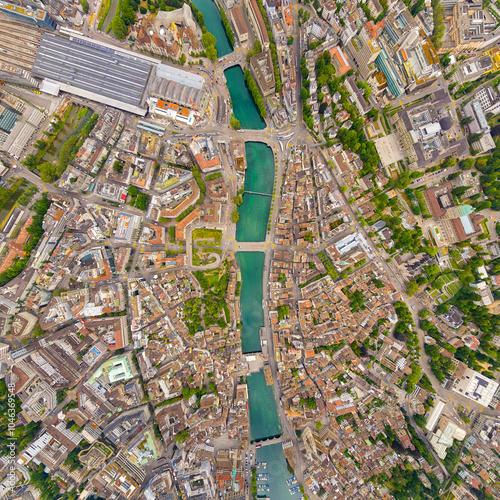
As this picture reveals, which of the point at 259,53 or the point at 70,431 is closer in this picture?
the point at 70,431

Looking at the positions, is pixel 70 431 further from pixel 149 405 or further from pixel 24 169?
pixel 24 169

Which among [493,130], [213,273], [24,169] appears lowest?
[213,273]

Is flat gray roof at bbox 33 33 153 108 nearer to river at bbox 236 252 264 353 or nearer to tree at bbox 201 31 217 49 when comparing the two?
tree at bbox 201 31 217 49

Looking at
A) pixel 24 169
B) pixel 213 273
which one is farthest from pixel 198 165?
pixel 24 169

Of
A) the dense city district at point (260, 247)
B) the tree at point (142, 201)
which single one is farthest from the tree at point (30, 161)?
the tree at point (142, 201)

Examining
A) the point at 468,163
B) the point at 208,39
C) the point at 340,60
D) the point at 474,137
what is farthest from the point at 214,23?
the point at 468,163

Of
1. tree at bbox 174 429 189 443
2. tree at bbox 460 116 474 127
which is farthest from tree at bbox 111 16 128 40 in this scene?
tree at bbox 174 429 189 443

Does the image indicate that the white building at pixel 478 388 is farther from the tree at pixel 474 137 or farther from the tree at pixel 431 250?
the tree at pixel 474 137
